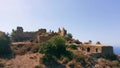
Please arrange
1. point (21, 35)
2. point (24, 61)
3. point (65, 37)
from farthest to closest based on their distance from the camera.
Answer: point (21, 35) < point (65, 37) < point (24, 61)

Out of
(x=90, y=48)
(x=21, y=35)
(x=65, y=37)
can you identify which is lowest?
(x=90, y=48)

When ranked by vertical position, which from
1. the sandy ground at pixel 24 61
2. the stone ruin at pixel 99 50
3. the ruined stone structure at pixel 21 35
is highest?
the ruined stone structure at pixel 21 35

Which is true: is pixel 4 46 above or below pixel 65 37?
below

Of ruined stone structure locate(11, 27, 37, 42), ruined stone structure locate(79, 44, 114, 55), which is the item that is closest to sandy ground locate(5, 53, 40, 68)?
ruined stone structure locate(79, 44, 114, 55)

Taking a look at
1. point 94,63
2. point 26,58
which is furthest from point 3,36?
point 94,63

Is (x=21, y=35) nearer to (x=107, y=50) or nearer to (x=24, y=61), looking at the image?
(x=24, y=61)

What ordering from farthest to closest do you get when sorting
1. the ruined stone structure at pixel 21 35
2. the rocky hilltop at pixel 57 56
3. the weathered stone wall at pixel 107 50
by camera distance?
1. the ruined stone structure at pixel 21 35
2. the weathered stone wall at pixel 107 50
3. the rocky hilltop at pixel 57 56

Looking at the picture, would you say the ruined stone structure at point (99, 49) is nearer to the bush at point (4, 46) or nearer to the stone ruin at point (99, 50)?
the stone ruin at point (99, 50)

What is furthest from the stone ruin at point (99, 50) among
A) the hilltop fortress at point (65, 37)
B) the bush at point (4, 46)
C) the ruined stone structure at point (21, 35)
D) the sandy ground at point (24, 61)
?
the ruined stone structure at point (21, 35)

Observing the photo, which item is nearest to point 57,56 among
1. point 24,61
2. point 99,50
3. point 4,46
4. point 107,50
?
point 24,61

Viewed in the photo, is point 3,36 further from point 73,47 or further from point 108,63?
point 108,63

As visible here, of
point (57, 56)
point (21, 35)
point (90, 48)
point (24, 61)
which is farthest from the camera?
point (21, 35)

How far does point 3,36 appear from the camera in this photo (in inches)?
2547

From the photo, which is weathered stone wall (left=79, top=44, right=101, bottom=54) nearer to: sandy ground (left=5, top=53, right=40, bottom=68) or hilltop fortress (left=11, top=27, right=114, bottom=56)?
hilltop fortress (left=11, top=27, right=114, bottom=56)
